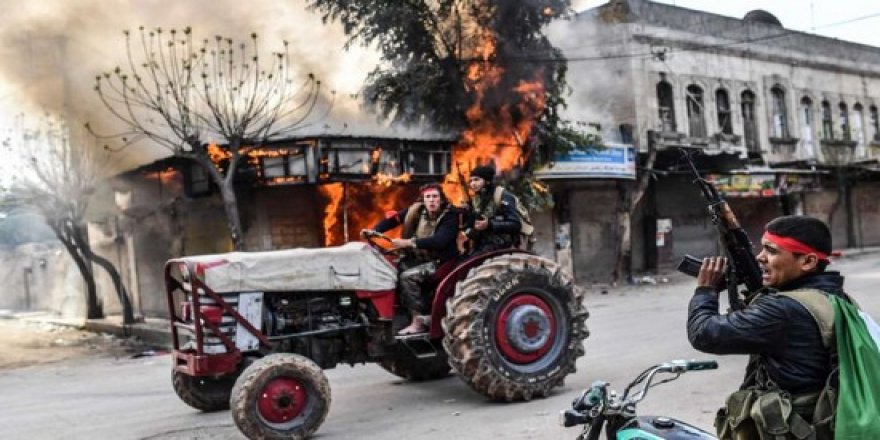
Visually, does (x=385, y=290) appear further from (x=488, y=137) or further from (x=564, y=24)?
(x=564, y=24)

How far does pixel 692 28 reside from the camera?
24781 millimetres

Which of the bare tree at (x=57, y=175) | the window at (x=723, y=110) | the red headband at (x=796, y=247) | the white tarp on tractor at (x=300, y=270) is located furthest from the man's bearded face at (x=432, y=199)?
the window at (x=723, y=110)

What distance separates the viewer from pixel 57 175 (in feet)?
55.7

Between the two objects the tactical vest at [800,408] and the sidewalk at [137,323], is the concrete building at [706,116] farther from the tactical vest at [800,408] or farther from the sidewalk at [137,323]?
the tactical vest at [800,408]

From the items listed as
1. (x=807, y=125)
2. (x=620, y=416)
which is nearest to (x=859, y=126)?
(x=807, y=125)

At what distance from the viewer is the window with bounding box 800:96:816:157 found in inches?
1138

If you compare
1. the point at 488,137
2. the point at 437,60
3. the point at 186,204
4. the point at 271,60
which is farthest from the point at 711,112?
the point at 186,204

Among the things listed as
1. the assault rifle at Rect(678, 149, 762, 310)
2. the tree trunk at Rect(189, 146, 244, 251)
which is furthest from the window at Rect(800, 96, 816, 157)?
the assault rifle at Rect(678, 149, 762, 310)

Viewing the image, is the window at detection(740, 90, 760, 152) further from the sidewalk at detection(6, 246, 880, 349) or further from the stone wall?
the stone wall

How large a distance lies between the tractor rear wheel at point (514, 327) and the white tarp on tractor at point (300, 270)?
73 cm

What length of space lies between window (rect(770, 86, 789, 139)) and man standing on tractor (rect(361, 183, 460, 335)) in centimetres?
2375

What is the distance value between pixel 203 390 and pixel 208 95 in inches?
354

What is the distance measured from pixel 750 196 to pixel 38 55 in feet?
68.8

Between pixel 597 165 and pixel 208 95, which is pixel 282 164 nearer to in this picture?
pixel 208 95
